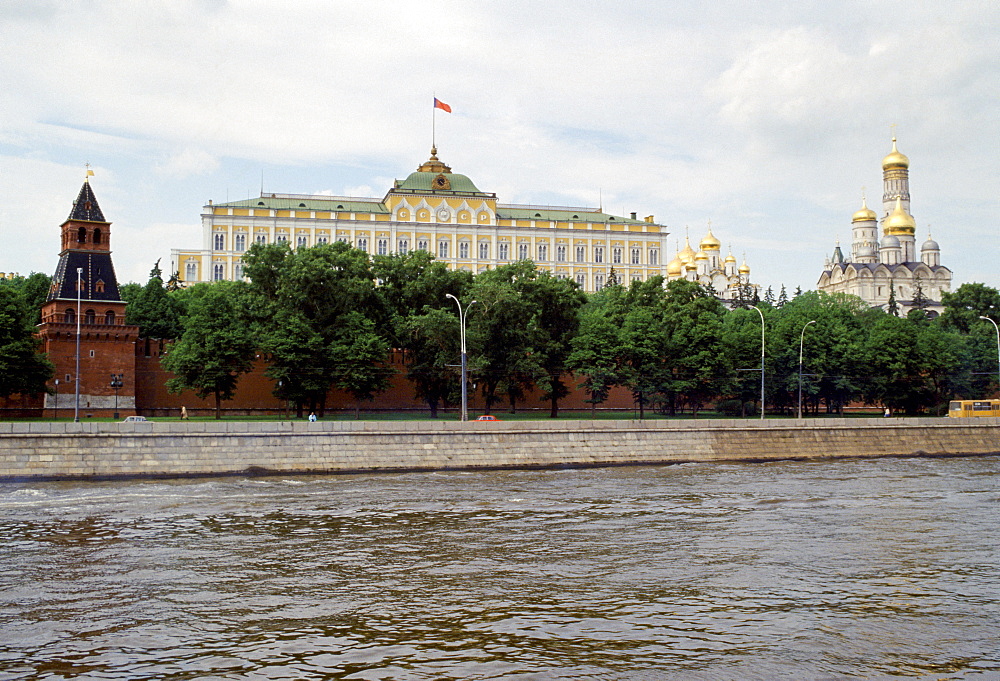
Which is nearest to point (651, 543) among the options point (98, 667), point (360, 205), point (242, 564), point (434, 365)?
point (242, 564)

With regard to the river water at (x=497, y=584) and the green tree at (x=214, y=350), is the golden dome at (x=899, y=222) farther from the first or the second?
the river water at (x=497, y=584)

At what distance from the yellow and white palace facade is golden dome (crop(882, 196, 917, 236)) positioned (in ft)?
113

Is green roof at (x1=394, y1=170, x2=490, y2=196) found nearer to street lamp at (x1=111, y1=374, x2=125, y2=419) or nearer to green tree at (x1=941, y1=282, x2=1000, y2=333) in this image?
green tree at (x1=941, y1=282, x2=1000, y2=333)

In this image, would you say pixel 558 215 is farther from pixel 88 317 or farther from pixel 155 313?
pixel 88 317

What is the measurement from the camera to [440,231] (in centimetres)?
12144

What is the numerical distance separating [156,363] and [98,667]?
5191 cm

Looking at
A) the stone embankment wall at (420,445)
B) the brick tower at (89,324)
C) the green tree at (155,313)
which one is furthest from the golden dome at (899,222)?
the brick tower at (89,324)

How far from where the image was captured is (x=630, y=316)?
64375 millimetres

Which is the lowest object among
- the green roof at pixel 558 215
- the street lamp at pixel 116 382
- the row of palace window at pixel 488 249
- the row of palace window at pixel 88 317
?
the street lamp at pixel 116 382

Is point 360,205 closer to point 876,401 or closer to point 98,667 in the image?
point 876,401

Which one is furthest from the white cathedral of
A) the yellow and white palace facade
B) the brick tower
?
the brick tower

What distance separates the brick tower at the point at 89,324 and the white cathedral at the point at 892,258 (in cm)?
10222

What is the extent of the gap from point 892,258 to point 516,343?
9449 centimetres

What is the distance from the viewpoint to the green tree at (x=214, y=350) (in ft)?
186
